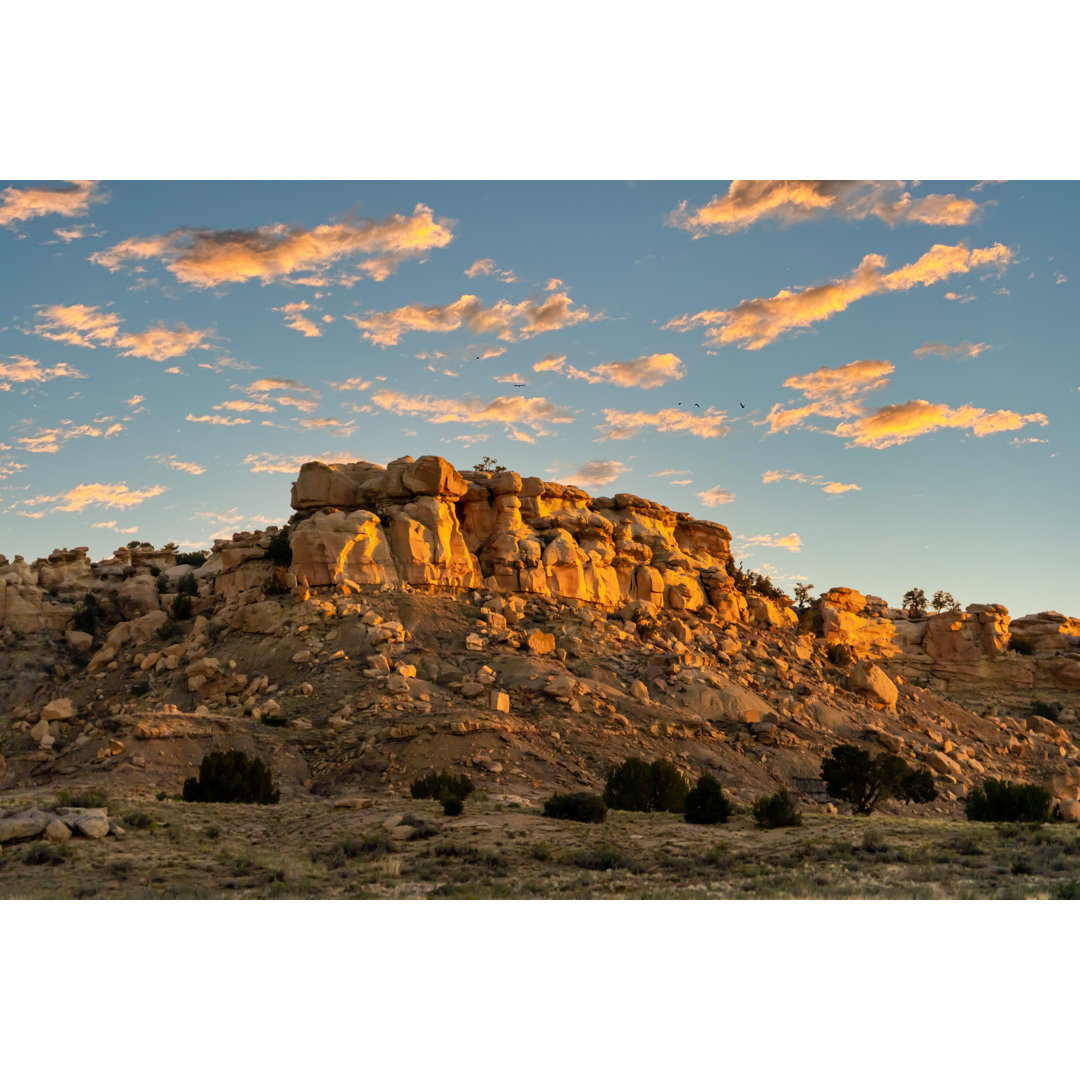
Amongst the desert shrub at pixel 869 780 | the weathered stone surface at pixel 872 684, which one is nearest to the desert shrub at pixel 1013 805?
the desert shrub at pixel 869 780

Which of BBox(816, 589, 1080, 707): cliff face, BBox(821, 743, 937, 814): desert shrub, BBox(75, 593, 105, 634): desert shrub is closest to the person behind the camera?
BBox(821, 743, 937, 814): desert shrub

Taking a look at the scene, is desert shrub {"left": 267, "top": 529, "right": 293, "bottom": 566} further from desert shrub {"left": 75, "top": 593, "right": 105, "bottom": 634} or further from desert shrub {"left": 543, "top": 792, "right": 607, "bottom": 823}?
desert shrub {"left": 543, "top": 792, "right": 607, "bottom": 823}

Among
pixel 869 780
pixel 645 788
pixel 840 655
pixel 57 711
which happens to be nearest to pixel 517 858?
pixel 645 788

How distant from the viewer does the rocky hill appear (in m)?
33.8

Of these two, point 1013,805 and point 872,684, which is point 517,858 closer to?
point 1013,805

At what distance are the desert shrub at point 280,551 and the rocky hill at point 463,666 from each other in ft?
0.47

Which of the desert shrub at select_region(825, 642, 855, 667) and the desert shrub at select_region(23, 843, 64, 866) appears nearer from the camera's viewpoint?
the desert shrub at select_region(23, 843, 64, 866)

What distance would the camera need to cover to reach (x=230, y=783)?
28.1m

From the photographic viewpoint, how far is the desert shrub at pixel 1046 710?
62.6m

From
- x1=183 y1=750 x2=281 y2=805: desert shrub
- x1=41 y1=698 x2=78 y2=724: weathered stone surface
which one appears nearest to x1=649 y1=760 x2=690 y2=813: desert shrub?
x1=183 y1=750 x2=281 y2=805: desert shrub

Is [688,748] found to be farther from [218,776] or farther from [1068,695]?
[1068,695]

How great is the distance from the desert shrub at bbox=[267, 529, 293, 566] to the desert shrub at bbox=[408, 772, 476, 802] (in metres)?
21.0

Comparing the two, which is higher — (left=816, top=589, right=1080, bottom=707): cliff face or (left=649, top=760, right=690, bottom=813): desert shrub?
(left=816, top=589, right=1080, bottom=707): cliff face

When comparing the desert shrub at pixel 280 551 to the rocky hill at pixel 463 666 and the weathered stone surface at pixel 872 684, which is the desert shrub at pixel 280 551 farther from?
the weathered stone surface at pixel 872 684
